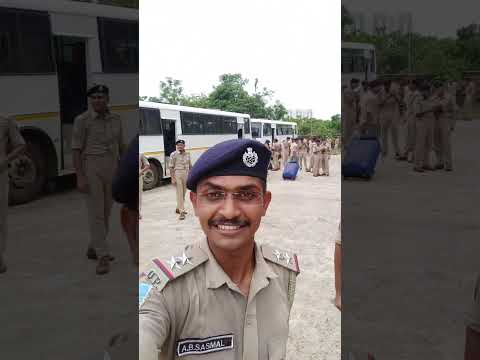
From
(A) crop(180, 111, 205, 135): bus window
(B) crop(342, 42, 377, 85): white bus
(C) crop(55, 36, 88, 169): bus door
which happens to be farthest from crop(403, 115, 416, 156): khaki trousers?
(C) crop(55, 36, 88, 169): bus door

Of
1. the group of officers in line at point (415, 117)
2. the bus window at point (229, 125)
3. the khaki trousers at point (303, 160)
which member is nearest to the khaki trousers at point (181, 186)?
the bus window at point (229, 125)

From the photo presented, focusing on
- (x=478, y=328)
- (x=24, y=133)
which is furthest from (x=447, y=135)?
(x=24, y=133)

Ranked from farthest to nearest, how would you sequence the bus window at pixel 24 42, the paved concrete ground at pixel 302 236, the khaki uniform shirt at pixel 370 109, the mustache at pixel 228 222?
the khaki uniform shirt at pixel 370 109, the paved concrete ground at pixel 302 236, the mustache at pixel 228 222, the bus window at pixel 24 42

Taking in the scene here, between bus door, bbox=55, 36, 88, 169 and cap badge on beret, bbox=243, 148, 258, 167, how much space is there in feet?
1.86

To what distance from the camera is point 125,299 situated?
1934 mm

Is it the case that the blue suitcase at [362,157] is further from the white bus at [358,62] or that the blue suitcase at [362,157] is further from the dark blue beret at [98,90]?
the dark blue beret at [98,90]

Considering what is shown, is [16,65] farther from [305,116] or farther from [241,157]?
[305,116]

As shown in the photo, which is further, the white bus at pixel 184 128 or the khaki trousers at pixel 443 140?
the khaki trousers at pixel 443 140

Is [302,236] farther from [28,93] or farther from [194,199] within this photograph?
[28,93]

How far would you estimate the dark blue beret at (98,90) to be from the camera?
1.78 metres

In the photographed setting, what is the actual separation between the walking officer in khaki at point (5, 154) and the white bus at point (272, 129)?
0.77 m

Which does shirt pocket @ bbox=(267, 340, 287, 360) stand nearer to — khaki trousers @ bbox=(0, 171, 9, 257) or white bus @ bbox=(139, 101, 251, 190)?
white bus @ bbox=(139, 101, 251, 190)

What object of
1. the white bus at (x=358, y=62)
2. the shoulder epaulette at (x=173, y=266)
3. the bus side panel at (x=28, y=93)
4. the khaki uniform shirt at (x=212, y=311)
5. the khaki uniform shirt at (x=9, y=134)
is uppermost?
the white bus at (x=358, y=62)

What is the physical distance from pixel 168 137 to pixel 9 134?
20.3 inches
